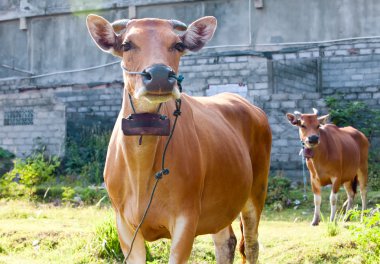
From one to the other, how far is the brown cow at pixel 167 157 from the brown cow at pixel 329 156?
5.84 metres

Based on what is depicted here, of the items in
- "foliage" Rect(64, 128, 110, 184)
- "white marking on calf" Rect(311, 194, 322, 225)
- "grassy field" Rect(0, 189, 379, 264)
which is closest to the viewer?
"grassy field" Rect(0, 189, 379, 264)

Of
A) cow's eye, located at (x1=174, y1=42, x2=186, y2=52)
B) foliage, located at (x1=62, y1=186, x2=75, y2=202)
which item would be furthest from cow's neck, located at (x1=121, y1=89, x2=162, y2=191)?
foliage, located at (x1=62, y1=186, x2=75, y2=202)

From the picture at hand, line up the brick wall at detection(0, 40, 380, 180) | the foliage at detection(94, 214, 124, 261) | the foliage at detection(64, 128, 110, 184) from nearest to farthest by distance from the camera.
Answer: the foliage at detection(94, 214, 124, 261)
the brick wall at detection(0, 40, 380, 180)
the foliage at detection(64, 128, 110, 184)

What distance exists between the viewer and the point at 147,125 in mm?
4281

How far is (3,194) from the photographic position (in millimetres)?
13102

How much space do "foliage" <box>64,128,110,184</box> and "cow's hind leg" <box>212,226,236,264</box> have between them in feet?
32.2

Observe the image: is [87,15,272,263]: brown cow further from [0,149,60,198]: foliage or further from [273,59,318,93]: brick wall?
[273,59,318,93]: brick wall

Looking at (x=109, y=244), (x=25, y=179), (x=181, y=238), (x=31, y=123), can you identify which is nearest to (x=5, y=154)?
(x=31, y=123)

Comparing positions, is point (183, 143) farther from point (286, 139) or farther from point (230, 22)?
point (230, 22)

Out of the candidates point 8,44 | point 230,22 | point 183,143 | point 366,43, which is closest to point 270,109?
point 366,43

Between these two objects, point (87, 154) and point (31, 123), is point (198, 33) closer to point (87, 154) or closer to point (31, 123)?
point (87, 154)

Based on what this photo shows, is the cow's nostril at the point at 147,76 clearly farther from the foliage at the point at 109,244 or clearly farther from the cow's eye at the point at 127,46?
the foliage at the point at 109,244

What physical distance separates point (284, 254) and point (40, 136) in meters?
10.8

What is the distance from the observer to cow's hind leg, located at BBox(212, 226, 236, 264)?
602cm
